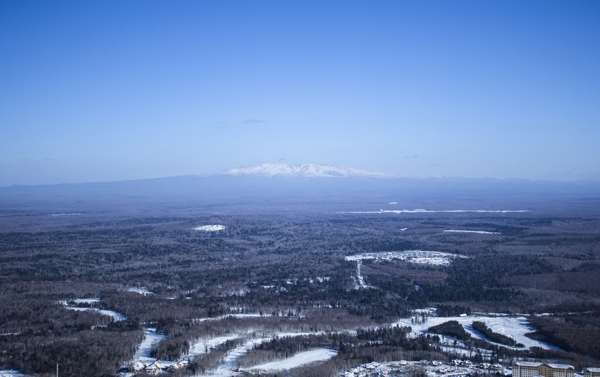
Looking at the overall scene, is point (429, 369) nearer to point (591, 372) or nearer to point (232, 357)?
point (591, 372)

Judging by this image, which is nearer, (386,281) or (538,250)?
(386,281)

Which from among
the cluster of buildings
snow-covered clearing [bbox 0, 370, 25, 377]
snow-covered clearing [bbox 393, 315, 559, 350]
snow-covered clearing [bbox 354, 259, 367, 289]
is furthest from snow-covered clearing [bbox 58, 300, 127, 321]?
the cluster of buildings

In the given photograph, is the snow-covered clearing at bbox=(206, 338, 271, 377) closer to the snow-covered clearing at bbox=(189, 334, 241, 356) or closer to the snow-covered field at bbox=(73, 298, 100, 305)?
the snow-covered clearing at bbox=(189, 334, 241, 356)

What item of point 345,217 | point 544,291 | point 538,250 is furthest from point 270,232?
point 544,291

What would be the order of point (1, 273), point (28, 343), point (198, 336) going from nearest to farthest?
point (28, 343) < point (198, 336) < point (1, 273)

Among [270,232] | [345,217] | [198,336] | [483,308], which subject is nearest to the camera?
[198,336]

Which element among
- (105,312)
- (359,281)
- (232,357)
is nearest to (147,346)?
(232,357)

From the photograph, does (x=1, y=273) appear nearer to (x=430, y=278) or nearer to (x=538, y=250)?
(x=430, y=278)
